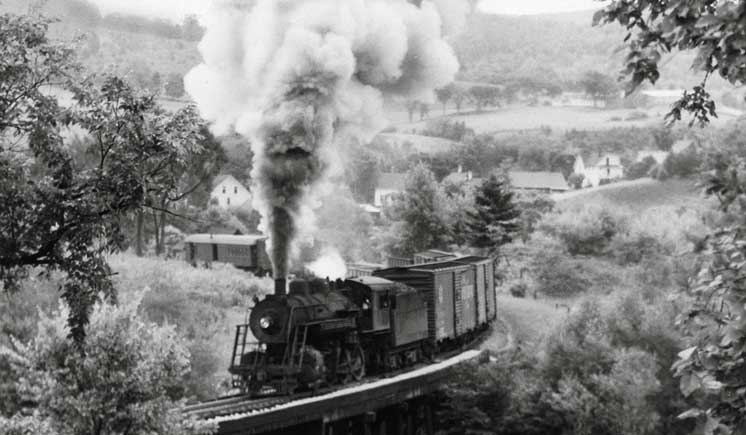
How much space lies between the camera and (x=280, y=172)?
1917 cm

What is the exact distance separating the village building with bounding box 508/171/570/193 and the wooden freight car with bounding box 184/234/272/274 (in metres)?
43.3

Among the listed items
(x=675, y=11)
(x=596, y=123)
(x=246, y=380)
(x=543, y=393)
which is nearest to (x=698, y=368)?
(x=675, y=11)

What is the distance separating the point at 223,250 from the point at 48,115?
37603 mm

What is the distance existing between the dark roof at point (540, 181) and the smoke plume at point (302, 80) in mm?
59759

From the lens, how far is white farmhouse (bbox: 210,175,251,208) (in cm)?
6969

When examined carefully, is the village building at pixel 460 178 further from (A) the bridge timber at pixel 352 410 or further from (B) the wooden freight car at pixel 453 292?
(A) the bridge timber at pixel 352 410

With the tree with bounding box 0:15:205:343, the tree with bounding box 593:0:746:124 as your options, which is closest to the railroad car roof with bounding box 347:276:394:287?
the tree with bounding box 0:15:205:343

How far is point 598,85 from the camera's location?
13025 cm

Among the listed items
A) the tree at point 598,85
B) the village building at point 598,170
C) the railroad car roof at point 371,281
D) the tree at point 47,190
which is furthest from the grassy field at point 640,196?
the tree at point 598,85

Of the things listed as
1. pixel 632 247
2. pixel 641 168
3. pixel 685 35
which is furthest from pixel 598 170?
pixel 685 35

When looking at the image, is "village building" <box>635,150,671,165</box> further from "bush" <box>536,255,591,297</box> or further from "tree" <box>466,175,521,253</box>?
"tree" <box>466,175,521,253</box>

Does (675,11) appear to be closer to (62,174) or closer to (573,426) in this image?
(62,174)

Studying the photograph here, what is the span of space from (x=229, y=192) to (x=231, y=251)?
81.2 ft

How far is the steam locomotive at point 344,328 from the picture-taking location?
17.5m
